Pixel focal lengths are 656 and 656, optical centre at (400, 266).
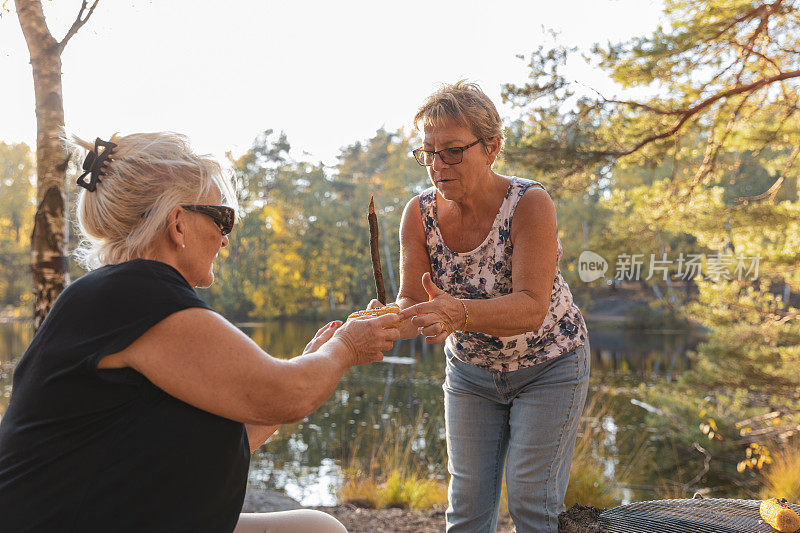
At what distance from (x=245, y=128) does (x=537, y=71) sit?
2244cm

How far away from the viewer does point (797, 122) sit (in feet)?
21.8

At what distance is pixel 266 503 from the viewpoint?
12.8 ft

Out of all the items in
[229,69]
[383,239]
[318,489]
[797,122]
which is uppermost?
[229,69]

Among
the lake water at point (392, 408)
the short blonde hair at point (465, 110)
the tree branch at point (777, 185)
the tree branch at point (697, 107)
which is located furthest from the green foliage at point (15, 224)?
the short blonde hair at point (465, 110)

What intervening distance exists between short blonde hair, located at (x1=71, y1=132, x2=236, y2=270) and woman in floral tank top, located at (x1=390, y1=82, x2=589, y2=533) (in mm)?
753

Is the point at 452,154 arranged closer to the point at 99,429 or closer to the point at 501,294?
the point at 501,294

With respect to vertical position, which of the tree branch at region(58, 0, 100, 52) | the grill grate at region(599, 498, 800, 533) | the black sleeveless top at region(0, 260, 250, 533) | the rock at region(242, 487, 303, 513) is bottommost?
the rock at region(242, 487, 303, 513)

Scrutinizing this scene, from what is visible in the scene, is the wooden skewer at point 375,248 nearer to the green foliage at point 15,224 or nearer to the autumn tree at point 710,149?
the autumn tree at point 710,149

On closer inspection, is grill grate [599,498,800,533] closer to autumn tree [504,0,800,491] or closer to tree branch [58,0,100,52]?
tree branch [58,0,100,52]

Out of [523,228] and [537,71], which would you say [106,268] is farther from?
[537,71]

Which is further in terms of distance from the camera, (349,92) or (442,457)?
(349,92)

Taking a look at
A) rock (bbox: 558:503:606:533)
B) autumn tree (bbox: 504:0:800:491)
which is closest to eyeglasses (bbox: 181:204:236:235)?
rock (bbox: 558:503:606:533)

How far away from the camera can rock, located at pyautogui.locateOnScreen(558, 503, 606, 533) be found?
1.99 meters

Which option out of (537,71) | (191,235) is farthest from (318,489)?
(191,235)
